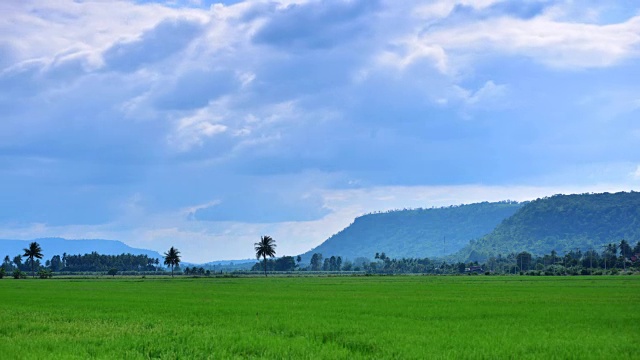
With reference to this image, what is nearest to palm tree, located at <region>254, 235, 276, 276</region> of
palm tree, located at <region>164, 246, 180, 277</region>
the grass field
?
palm tree, located at <region>164, 246, 180, 277</region>

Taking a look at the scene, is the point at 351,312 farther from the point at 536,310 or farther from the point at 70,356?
the point at 70,356

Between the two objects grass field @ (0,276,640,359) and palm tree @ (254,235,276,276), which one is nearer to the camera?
grass field @ (0,276,640,359)

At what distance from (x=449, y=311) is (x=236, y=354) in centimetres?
1972

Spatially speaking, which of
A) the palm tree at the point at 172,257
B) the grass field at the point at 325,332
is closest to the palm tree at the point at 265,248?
the palm tree at the point at 172,257

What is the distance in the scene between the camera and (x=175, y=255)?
197500mm

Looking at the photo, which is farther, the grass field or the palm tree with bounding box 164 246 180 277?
the palm tree with bounding box 164 246 180 277

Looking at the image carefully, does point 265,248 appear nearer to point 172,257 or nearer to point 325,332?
point 172,257

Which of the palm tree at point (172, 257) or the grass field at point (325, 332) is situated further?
the palm tree at point (172, 257)

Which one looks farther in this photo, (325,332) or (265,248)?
(265,248)

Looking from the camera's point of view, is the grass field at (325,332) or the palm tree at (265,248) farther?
the palm tree at (265,248)

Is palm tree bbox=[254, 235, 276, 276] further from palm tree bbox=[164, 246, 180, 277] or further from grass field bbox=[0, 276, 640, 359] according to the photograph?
grass field bbox=[0, 276, 640, 359]

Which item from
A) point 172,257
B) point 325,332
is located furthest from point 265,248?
point 325,332

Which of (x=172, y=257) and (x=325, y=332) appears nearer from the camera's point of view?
(x=325, y=332)

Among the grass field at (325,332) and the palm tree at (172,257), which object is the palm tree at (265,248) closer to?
the palm tree at (172,257)
